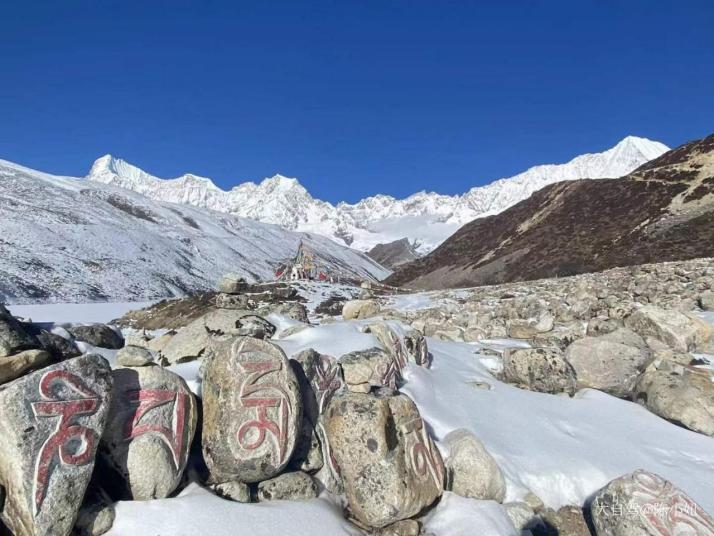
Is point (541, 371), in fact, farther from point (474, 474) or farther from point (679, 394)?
point (474, 474)

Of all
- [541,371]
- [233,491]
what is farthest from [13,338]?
[541,371]

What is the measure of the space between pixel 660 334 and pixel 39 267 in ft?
256

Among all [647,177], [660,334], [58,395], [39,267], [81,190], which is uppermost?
[81,190]

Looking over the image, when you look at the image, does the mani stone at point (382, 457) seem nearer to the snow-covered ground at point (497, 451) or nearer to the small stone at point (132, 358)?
the snow-covered ground at point (497, 451)

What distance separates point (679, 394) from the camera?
10297 millimetres

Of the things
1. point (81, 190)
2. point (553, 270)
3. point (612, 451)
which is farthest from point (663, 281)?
point (81, 190)

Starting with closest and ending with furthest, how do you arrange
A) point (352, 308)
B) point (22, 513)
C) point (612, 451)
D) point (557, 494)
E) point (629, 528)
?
point (22, 513) < point (629, 528) < point (557, 494) < point (612, 451) < point (352, 308)

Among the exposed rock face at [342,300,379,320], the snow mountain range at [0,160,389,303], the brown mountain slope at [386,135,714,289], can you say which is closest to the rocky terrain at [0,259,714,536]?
the exposed rock face at [342,300,379,320]

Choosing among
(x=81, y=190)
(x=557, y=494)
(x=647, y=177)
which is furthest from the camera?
(x=81, y=190)

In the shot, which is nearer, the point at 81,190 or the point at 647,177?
the point at 647,177

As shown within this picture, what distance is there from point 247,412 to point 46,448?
247cm

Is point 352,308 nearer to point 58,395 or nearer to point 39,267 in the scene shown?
point 58,395

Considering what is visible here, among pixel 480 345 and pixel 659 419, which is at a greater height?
pixel 480 345

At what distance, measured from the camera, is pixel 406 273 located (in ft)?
352
